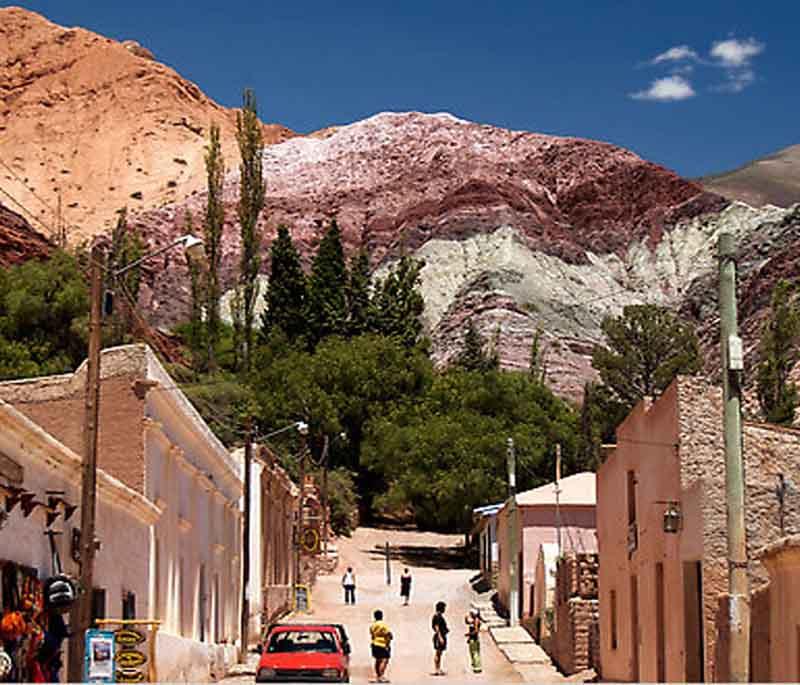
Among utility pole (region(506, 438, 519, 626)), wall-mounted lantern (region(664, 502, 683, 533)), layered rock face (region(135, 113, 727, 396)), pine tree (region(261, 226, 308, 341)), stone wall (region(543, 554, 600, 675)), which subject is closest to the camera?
wall-mounted lantern (region(664, 502, 683, 533))

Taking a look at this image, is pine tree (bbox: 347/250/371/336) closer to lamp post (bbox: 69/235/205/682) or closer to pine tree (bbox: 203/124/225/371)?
pine tree (bbox: 203/124/225/371)

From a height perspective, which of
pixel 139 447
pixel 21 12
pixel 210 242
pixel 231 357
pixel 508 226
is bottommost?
pixel 139 447

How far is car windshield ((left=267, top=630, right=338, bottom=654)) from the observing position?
88.1 feet

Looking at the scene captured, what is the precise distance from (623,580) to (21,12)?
17830cm

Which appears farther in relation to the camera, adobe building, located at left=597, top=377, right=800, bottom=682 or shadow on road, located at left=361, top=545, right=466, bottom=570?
shadow on road, located at left=361, top=545, right=466, bottom=570

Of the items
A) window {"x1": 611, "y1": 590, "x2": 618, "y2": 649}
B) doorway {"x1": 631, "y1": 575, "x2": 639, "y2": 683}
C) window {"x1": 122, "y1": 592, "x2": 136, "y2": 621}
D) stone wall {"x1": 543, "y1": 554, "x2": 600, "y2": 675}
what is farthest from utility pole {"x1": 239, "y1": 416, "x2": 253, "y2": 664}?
doorway {"x1": 631, "y1": 575, "x2": 639, "y2": 683}

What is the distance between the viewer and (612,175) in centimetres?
15450

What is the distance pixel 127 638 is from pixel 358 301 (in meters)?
75.1

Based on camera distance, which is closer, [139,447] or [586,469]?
[139,447]

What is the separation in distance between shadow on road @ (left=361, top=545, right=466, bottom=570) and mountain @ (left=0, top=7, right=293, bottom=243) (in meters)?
102

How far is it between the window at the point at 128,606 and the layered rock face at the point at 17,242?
6661 centimetres

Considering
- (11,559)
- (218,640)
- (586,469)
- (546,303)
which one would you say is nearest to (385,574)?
(586,469)

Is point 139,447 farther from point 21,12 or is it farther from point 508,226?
point 21,12

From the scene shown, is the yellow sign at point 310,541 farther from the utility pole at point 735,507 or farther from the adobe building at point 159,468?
the utility pole at point 735,507
